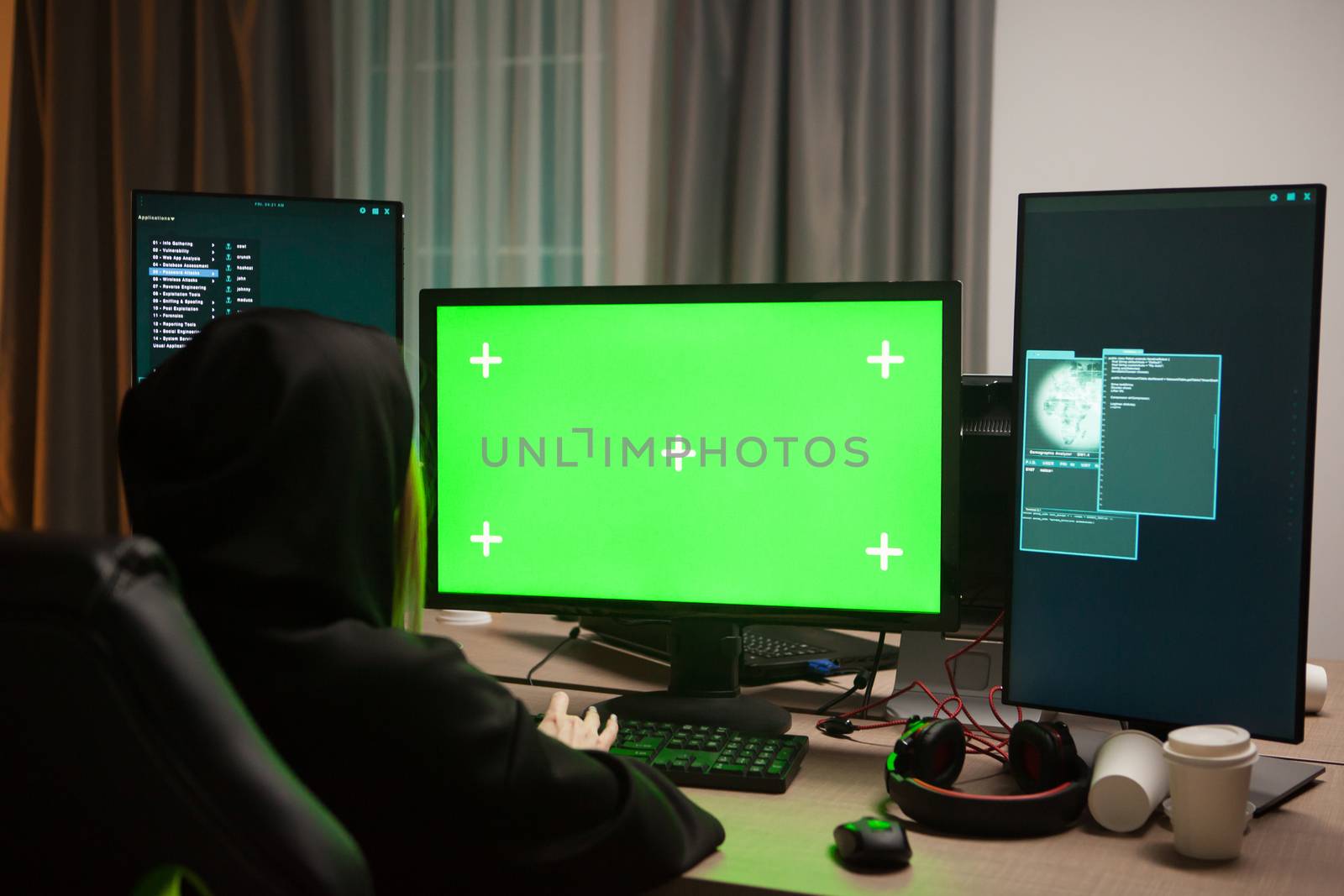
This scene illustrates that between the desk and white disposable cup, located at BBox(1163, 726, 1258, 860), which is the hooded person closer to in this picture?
the desk

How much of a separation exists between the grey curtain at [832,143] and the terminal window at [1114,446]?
158 cm

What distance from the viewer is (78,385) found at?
123 inches

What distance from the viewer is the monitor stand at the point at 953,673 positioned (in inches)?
50.3

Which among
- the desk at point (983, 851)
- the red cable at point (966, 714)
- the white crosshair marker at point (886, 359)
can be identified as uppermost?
the white crosshair marker at point (886, 359)

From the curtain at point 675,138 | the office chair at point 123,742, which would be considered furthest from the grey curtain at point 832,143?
the office chair at point 123,742

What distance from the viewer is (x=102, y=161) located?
3150 millimetres

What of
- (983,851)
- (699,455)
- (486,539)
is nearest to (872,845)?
(983,851)

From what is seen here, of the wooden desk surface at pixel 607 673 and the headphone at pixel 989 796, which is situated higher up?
the headphone at pixel 989 796

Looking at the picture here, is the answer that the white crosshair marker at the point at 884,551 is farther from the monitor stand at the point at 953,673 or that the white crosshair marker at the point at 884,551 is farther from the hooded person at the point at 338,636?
the hooded person at the point at 338,636

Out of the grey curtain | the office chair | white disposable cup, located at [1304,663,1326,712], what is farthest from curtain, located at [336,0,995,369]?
the office chair

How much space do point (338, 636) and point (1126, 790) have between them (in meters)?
0.65

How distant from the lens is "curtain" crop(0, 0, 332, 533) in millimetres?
2998

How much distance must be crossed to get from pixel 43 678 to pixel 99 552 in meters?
0.06

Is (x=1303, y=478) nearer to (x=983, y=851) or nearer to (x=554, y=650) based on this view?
(x=983, y=851)
